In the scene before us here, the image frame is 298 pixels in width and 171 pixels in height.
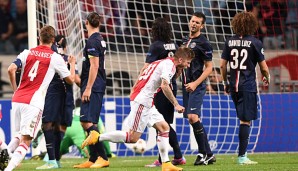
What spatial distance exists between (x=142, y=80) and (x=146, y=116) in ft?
1.51

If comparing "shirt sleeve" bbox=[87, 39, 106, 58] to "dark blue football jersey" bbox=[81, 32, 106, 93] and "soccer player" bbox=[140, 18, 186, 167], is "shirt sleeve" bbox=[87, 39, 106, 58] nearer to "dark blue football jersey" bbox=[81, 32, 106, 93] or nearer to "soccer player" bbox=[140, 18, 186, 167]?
"dark blue football jersey" bbox=[81, 32, 106, 93]

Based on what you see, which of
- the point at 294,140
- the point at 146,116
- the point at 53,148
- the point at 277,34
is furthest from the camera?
the point at 277,34

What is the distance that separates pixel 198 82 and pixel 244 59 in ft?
2.27

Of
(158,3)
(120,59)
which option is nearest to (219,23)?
(158,3)

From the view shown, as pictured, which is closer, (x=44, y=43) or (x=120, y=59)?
(x=44, y=43)

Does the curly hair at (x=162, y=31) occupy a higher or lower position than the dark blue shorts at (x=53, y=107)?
higher

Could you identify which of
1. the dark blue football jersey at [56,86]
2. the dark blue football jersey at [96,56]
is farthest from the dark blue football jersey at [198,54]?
the dark blue football jersey at [56,86]

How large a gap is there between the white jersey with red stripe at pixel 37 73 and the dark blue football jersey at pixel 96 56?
2.43 feet

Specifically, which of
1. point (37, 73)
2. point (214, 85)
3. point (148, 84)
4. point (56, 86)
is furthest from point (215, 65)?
point (37, 73)

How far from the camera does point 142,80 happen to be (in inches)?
443

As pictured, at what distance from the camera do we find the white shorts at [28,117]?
11.0 meters

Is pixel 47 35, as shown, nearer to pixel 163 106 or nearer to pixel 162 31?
pixel 162 31

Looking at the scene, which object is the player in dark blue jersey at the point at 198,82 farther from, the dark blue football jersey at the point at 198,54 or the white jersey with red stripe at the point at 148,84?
the white jersey with red stripe at the point at 148,84

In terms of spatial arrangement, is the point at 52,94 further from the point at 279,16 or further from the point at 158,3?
the point at 279,16
